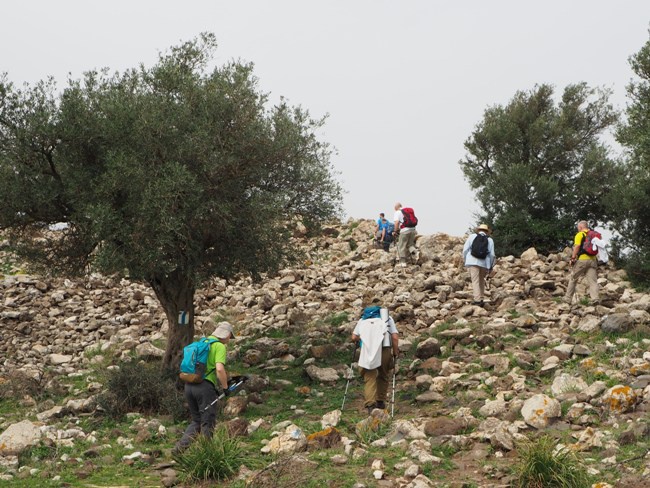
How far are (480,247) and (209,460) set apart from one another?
1115 centimetres

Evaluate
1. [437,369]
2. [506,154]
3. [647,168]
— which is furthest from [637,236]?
[437,369]

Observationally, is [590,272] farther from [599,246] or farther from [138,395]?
[138,395]

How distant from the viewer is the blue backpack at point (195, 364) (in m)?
10.7

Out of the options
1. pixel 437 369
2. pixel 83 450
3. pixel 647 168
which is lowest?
pixel 83 450

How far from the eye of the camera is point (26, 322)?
79.2 feet

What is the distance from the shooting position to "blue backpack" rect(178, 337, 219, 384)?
35.2 ft

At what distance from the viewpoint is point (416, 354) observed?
53.7 ft

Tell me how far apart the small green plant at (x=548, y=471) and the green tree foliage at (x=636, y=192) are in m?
13.5

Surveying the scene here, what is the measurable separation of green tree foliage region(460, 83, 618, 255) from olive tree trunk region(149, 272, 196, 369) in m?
13.8

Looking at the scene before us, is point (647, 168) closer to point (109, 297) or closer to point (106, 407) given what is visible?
point (106, 407)

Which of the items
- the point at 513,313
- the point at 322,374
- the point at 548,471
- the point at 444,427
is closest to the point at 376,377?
the point at 444,427

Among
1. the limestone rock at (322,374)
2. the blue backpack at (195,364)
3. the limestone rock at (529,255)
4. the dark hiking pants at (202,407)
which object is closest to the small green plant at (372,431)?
the dark hiking pants at (202,407)

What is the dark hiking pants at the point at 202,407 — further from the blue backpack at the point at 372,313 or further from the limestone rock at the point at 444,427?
the blue backpack at the point at 372,313

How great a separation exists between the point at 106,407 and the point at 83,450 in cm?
249
